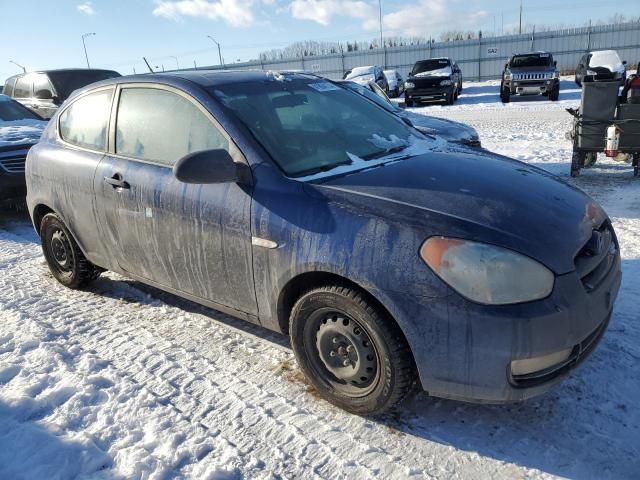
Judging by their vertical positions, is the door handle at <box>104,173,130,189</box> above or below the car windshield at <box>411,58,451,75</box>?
below

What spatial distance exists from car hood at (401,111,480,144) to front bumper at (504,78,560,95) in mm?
12345

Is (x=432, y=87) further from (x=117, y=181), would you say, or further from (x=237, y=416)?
(x=237, y=416)

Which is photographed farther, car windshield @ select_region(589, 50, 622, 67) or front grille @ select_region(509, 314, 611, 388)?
car windshield @ select_region(589, 50, 622, 67)

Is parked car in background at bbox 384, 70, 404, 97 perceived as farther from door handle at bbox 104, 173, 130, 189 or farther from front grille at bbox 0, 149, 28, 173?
door handle at bbox 104, 173, 130, 189

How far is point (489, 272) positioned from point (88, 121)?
3.23 metres

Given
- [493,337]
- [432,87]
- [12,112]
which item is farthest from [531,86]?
[493,337]

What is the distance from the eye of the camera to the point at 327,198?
8.45ft

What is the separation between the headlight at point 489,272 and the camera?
7.17 ft

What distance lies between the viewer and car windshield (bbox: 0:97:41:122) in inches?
328

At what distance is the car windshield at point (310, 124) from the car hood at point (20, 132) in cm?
516

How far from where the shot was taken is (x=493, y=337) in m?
2.18

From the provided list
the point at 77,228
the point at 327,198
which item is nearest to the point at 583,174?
the point at 327,198

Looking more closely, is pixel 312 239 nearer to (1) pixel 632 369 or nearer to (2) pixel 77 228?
(1) pixel 632 369

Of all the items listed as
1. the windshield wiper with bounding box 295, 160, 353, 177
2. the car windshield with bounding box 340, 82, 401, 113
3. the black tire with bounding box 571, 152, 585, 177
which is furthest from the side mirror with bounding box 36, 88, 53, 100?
the windshield wiper with bounding box 295, 160, 353, 177
